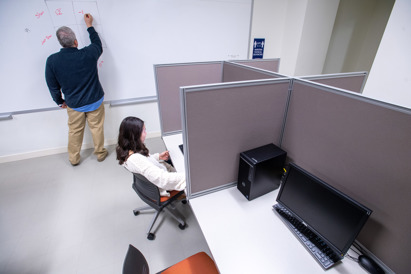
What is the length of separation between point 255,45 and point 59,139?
10.8 feet

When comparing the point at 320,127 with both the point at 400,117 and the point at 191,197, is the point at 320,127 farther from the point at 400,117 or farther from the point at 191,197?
the point at 191,197

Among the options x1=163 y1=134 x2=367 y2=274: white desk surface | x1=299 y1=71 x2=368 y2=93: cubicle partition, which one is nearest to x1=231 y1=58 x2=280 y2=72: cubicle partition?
x1=299 y1=71 x2=368 y2=93: cubicle partition

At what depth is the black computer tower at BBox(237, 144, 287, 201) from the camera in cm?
112

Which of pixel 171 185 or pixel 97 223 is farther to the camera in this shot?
pixel 97 223

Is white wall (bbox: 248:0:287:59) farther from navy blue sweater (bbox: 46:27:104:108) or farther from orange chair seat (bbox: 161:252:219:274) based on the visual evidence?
orange chair seat (bbox: 161:252:219:274)

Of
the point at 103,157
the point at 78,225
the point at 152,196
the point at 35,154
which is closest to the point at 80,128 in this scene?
the point at 103,157

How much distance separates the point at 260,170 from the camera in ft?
3.69

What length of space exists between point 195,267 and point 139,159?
72 centimetres

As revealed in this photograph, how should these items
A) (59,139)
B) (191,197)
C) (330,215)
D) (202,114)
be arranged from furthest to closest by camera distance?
(59,139) < (191,197) < (202,114) < (330,215)

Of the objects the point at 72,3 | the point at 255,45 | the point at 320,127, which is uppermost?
the point at 72,3

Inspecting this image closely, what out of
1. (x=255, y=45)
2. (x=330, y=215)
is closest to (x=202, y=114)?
(x=330, y=215)

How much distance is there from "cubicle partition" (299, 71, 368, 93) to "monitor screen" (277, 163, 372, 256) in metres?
0.68

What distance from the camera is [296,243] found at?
961 millimetres

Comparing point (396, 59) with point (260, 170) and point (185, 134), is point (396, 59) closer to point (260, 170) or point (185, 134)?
point (260, 170)
